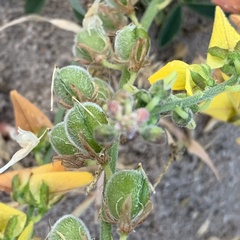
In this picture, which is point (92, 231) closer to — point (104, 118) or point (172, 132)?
point (172, 132)

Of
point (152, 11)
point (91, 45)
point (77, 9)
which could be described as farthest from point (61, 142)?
point (77, 9)

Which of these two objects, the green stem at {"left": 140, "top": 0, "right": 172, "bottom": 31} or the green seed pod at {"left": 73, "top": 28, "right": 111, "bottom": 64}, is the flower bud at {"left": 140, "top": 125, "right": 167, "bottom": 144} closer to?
the green seed pod at {"left": 73, "top": 28, "right": 111, "bottom": 64}

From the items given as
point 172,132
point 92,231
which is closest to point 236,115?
point 172,132

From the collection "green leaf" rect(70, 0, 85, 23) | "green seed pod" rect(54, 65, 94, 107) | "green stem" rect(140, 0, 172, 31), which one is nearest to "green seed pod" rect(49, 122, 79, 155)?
"green seed pod" rect(54, 65, 94, 107)

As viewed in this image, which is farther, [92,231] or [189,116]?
[92,231]

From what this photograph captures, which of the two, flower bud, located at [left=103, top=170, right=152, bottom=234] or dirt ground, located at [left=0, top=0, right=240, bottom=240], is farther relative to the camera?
dirt ground, located at [left=0, top=0, right=240, bottom=240]

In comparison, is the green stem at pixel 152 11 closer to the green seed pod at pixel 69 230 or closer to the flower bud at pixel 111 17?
the flower bud at pixel 111 17
